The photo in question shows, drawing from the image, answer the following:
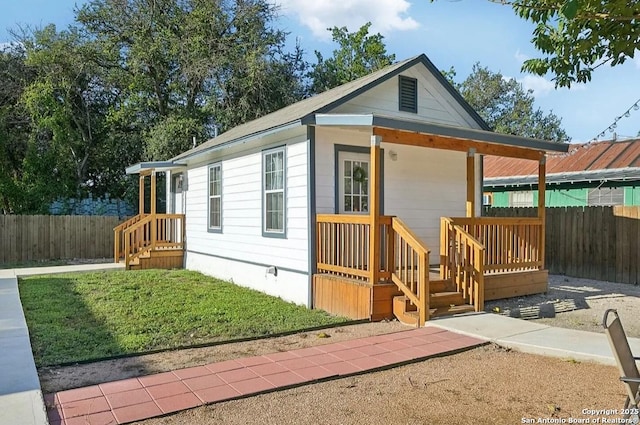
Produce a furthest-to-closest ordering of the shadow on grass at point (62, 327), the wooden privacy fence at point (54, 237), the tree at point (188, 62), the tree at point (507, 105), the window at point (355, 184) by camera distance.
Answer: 1. the tree at point (507, 105)
2. the tree at point (188, 62)
3. the wooden privacy fence at point (54, 237)
4. the window at point (355, 184)
5. the shadow on grass at point (62, 327)

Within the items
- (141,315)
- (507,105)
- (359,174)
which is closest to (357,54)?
(507,105)

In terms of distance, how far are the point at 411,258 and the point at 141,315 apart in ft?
12.6

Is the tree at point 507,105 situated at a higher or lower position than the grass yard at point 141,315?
higher

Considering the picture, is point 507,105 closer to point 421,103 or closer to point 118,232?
point 421,103

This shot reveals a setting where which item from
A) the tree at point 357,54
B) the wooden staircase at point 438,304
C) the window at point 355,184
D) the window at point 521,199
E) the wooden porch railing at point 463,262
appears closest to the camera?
the wooden staircase at point 438,304

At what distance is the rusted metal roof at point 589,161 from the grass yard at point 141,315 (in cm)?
898

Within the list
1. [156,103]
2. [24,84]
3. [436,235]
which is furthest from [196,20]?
[436,235]

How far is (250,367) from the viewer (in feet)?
15.2

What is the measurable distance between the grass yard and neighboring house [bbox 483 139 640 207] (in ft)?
27.6

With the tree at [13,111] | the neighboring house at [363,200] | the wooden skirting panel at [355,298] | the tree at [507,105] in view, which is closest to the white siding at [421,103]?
the neighboring house at [363,200]

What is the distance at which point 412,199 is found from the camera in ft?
29.6

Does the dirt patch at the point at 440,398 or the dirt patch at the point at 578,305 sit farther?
the dirt patch at the point at 578,305

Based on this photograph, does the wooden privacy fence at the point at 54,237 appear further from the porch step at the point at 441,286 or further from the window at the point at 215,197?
the porch step at the point at 441,286

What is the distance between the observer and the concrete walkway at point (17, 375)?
340 cm
